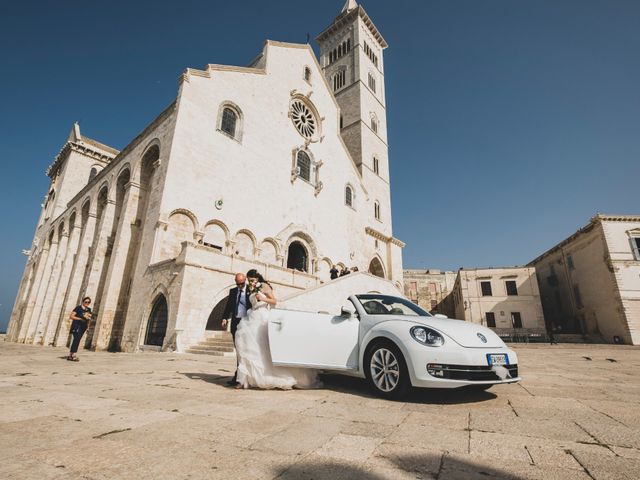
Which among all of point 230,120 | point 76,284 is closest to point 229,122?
point 230,120

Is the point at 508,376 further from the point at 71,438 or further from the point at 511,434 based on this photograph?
the point at 71,438

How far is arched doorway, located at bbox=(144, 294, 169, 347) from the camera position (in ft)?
40.3

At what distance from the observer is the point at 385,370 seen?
394 centimetres

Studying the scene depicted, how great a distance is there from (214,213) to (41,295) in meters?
20.0

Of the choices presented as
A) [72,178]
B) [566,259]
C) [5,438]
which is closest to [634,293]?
[566,259]

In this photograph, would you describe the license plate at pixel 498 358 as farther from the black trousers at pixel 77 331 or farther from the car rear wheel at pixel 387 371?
the black trousers at pixel 77 331

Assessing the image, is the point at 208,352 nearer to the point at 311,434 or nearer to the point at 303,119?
the point at 311,434

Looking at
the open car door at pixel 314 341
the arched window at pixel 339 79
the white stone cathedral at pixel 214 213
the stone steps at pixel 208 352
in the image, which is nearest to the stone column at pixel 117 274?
the white stone cathedral at pixel 214 213

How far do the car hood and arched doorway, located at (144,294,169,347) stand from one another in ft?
36.5

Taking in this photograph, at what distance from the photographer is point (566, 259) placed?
29438 millimetres

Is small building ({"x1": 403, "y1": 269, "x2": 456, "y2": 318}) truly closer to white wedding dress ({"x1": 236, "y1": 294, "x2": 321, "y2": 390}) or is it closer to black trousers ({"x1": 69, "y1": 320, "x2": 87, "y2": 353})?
black trousers ({"x1": 69, "y1": 320, "x2": 87, "y2": 353})

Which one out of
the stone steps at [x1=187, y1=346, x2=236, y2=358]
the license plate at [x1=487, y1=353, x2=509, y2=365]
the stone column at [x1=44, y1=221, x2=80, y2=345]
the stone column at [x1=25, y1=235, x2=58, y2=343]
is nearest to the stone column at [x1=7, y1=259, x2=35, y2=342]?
the stone column at [x1=25, y1=235, x2=58, y2=343]

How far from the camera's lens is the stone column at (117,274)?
14086mm

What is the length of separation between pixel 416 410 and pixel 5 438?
3307 mm
